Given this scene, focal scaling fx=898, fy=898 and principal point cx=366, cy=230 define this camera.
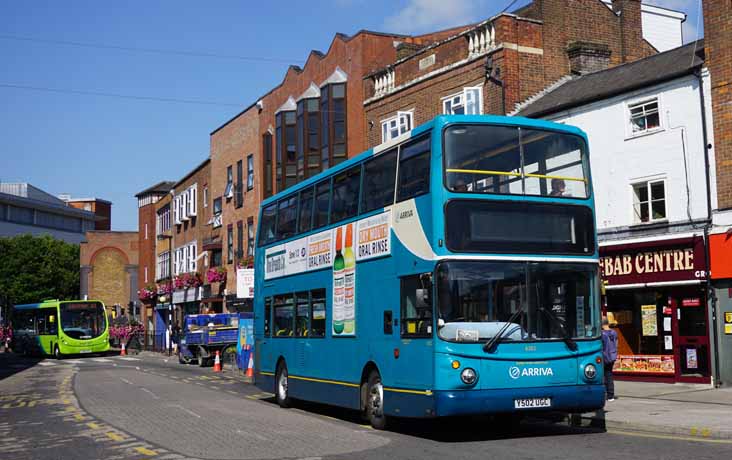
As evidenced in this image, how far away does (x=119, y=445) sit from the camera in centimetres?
1257

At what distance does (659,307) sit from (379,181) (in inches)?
452

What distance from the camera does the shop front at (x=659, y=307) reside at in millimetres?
21438

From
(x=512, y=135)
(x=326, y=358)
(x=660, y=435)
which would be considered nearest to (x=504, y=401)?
(x=660, y=435)

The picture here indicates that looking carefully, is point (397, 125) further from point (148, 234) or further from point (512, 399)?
point (148, 234)

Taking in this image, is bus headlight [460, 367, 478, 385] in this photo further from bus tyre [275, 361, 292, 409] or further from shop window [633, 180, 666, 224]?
shop window [633, 180, 666, 224]

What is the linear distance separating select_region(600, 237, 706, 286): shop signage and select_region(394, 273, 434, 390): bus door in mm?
10701

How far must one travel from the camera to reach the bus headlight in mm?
11961

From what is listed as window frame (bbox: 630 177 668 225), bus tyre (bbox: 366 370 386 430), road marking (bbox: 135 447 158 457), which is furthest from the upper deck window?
window frame (bbox: 630 177 668 225)

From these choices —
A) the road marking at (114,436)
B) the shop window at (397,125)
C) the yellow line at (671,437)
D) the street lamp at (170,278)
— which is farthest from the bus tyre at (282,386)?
the street lamp at (170,278)

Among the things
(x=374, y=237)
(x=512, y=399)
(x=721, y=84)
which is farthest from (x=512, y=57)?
(x=512, y=399)

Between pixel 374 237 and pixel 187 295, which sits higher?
pixel 187 295

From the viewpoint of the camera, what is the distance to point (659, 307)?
22.8 meters

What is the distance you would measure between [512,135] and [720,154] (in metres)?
10.1

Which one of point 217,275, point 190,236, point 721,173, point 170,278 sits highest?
point 190,236
